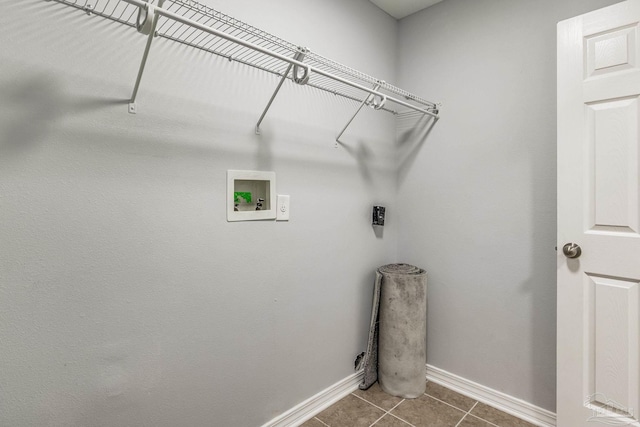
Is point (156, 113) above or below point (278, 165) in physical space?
above

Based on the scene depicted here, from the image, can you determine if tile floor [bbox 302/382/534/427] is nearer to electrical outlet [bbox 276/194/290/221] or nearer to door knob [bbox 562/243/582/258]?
door knob [bbox 562/243/582/258]

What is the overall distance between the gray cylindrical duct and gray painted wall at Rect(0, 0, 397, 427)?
29 centimetres

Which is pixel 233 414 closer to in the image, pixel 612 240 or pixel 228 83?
pixel 228 83

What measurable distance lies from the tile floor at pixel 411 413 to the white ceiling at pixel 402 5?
2.50m

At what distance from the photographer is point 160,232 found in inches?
47.9

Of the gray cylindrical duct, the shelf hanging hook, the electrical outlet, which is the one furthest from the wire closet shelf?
the gray cylindrical duct

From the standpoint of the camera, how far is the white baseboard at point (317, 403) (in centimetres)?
164

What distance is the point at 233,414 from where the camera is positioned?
4.74ft

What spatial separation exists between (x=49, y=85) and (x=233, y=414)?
1.46m

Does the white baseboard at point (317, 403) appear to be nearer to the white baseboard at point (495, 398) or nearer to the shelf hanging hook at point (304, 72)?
the white baseboard at point (495, 398)

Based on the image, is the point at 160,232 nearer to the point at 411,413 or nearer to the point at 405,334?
the point at 405,334

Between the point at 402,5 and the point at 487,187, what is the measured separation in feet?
4.39

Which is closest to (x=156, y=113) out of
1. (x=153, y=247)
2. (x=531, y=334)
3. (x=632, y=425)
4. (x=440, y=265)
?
(x=153, y=247)

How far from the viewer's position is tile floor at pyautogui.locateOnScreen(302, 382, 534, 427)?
168 cm
